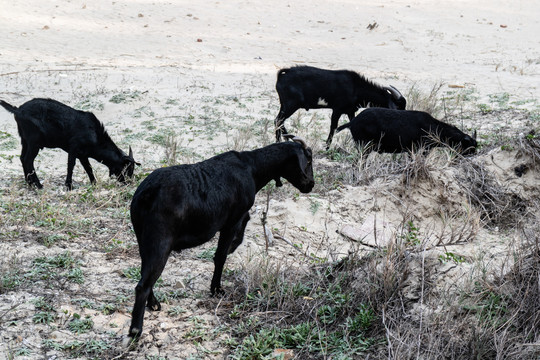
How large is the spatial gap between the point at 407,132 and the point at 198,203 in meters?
5.00

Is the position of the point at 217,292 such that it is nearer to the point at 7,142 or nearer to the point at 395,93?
the point at 7,142

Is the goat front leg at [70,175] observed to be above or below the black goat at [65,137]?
below

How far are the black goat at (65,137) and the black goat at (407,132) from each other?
11.6 ft

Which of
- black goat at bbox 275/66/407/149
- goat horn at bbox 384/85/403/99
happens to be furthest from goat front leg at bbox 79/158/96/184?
goat horn at bbox 384/85/403/99

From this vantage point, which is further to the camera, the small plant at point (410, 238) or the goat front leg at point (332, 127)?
the goat front leg at point (332, 127)

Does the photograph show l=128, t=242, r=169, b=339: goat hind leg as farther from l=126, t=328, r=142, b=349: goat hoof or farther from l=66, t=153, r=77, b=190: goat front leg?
l=66, t=153, r=77, b=190: goat front leg

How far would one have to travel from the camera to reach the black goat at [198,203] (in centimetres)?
428

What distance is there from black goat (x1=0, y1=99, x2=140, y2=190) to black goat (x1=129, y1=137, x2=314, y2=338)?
11.4 ft

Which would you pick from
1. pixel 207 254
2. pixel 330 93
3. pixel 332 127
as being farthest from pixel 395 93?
pixel 207 254

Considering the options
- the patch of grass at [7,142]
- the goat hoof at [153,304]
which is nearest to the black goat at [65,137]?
the patch of grass at [7,142]

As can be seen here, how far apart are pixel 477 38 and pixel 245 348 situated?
1805 cm

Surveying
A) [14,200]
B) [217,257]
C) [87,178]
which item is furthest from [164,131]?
[217,257]

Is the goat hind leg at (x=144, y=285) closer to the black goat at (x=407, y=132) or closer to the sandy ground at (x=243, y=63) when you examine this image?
the sandy ground at (x=243, y=63)

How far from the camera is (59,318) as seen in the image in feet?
14.8
